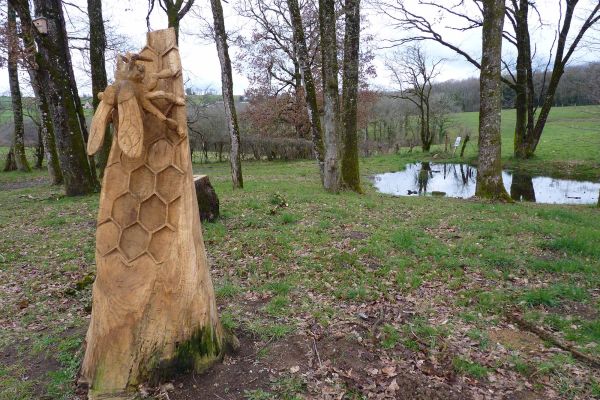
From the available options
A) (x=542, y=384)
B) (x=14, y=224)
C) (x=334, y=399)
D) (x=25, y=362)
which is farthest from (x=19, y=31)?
(x=542, y=384)

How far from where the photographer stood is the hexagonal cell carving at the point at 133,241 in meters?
3.45

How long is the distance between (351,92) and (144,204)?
35.9 ft

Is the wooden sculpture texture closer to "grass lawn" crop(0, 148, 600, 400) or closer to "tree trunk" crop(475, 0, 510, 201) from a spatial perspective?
"grass lawn" crop(0, 148, 600, 400)

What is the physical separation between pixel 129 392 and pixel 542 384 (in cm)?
390

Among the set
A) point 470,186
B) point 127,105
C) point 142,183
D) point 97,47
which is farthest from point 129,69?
point 470,186

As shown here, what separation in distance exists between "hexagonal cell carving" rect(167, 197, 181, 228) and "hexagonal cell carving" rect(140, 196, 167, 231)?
0.15ft

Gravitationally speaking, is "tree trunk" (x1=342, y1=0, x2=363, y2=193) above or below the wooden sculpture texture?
above

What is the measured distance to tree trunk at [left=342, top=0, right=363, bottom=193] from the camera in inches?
495

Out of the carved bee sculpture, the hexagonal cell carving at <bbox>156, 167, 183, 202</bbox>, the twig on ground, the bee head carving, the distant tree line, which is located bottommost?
the twig on ground

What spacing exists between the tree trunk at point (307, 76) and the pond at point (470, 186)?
442 centimetres

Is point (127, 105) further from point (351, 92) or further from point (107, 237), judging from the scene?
point (351, 92)

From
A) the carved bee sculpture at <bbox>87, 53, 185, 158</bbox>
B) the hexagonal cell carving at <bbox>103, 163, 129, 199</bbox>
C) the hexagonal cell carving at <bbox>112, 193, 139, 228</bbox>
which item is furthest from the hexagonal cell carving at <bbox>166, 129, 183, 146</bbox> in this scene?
the hexagonal cell carving at <bbox>112, 193, 139, 228</bbox>

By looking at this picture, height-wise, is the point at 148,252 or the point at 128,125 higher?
the point at 128,125

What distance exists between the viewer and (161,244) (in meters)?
3.46
